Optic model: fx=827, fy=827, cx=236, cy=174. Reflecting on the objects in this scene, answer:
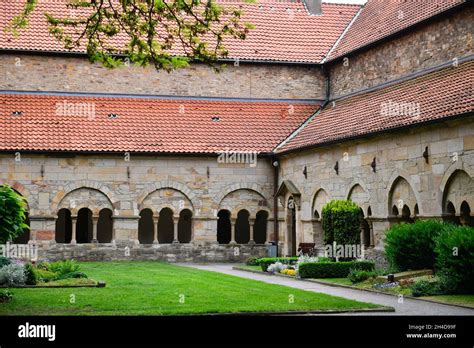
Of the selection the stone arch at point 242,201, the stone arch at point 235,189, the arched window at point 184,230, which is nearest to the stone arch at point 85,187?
the stone arch at point 235,189

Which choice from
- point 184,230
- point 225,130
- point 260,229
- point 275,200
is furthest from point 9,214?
point 184,230

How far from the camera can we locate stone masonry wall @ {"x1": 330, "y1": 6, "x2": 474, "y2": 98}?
24.0 m

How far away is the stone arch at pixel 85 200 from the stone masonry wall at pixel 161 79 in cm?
442

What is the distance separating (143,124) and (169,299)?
16.8 m

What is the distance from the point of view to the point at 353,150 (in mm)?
25562

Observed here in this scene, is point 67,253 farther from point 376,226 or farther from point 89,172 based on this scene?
point 376,226

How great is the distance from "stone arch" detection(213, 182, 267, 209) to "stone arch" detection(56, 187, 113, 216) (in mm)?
Result: 3907

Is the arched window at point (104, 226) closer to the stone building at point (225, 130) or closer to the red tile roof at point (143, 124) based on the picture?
the stone building at point (225, 130)

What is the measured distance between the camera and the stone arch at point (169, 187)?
30.3 metres

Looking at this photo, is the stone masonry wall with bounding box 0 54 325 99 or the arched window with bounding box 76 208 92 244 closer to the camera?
the stone masonry wall with bounding box 0 54 325 99

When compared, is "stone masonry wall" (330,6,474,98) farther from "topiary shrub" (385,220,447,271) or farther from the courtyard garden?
the courtyard garden

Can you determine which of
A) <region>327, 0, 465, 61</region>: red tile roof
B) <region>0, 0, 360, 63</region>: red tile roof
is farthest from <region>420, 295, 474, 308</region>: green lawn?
<region>0, 0, 360, 63</region>: red tile roof

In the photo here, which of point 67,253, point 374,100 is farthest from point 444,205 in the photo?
point 67,253

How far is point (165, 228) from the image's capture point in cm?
3641
